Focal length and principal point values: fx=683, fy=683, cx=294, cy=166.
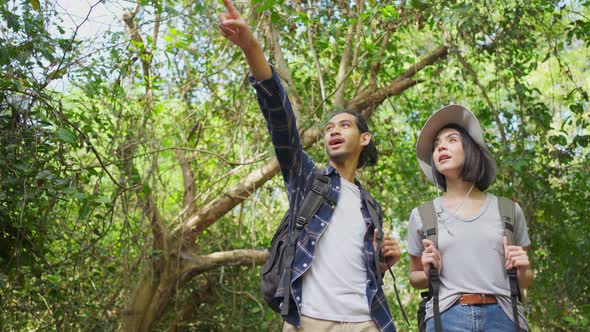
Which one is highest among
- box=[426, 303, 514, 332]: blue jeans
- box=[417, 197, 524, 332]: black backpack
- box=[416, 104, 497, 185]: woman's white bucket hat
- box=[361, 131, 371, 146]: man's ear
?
box=[361, 131, 371, 146]: man's ear

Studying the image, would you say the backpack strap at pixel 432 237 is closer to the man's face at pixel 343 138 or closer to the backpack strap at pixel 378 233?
the backpack strap at pixel 378 233

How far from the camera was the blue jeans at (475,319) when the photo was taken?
8.99 feet

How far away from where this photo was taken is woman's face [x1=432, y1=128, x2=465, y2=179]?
314cm

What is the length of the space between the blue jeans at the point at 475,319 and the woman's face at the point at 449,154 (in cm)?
65

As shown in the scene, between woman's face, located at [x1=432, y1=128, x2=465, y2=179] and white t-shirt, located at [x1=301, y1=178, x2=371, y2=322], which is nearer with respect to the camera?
white t-shirt, located at [x1=301, y1=178, x2=371, y2=322]

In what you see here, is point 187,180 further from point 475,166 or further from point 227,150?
point 475,166

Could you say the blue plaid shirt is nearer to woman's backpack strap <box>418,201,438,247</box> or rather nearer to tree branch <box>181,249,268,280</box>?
woman's backpack strap <box>418,201,438,247</box>

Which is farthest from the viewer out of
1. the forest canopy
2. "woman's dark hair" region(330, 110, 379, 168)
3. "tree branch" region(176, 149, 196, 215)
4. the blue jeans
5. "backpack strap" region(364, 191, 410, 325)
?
"tree branch" region(176, 149, 196, 215)

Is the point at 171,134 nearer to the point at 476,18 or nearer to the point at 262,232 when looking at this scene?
the point at 262,232

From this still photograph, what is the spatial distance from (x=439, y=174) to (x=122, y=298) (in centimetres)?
424

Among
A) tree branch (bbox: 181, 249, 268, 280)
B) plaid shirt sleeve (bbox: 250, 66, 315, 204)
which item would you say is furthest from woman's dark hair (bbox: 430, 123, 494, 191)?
tree branch (bbox: 181, 249, 268, 280)

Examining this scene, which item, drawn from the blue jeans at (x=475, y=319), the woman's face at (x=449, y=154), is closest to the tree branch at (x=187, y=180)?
the woman's face at (x=449, y=154)

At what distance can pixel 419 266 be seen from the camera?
10.3 ft

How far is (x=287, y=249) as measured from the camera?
3.04 meters
